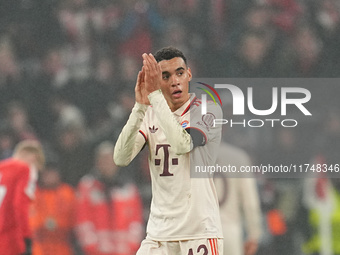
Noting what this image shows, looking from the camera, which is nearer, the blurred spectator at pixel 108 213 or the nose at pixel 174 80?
the nose at pixel 174 80

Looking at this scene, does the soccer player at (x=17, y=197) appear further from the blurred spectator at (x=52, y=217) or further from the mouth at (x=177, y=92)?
the mouth at (x=177, y=92)

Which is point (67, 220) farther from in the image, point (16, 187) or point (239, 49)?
point (239, 49)

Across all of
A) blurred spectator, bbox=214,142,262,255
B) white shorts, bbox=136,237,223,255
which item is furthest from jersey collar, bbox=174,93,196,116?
blurred spectator, bbox=214,142,262,255

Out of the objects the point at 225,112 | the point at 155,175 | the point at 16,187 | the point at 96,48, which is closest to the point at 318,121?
the point at 225,112

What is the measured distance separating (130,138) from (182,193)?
352 millimetres

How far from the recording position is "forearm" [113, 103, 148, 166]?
127 inches

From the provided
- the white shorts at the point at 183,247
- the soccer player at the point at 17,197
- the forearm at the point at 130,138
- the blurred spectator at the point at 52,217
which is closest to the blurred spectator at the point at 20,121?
the soccer player at the point at 17,197

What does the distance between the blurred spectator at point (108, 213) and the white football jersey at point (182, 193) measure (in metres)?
2.00

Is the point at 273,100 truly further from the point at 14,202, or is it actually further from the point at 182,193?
the point at 182,193

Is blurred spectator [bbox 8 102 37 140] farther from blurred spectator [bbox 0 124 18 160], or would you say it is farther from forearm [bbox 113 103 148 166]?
forearm [bbox 113 103 148 166]

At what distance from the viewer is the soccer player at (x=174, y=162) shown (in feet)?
10.4

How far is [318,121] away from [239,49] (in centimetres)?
91

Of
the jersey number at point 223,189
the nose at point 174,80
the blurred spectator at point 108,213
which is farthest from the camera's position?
the blurred spectator at point 108,213

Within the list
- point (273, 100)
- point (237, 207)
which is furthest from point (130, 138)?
point (273, 100)
